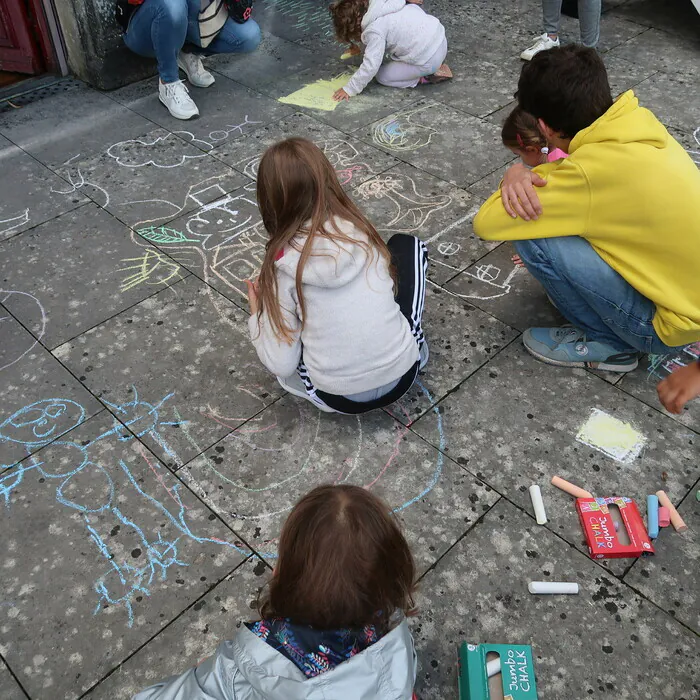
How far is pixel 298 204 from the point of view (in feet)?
6.95

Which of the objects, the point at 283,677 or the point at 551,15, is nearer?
the point at 283,677

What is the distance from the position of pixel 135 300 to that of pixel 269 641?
6.65 feet

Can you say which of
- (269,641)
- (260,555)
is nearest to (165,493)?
(260,555)

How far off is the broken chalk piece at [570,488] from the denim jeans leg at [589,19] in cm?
407

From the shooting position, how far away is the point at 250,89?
15.7 ft

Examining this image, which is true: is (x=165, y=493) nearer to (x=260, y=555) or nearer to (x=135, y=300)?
(x=260, y=555)

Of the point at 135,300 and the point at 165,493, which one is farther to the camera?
the point at 135,300

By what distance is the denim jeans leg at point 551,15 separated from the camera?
508 cm

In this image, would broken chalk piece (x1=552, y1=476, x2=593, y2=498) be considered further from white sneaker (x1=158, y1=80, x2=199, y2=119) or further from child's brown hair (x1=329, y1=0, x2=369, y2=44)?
child's brown hair (x1=329, y1=0, x2=369, y2=44)

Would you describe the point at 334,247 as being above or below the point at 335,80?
above

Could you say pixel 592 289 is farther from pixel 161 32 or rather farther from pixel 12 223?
pixel 161 32

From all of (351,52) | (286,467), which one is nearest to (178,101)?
(351,52)

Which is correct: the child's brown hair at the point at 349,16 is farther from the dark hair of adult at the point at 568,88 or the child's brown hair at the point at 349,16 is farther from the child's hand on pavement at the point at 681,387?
the child's hand on pavement at the point at 681,387

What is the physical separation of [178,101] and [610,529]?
3729 millimetres
